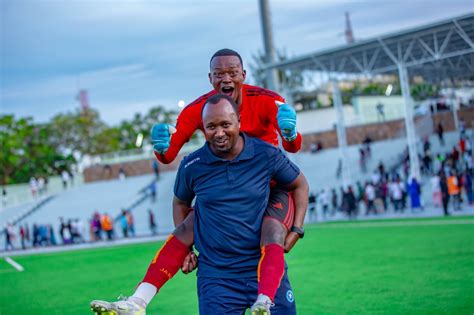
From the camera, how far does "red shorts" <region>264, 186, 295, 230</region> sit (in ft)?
17.7

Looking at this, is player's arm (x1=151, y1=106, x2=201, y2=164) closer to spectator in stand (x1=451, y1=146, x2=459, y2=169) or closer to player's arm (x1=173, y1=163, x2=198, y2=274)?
player's arm (x1=173, y1=163, x2=198, y2=274)

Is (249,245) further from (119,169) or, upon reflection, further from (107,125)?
(107,125)

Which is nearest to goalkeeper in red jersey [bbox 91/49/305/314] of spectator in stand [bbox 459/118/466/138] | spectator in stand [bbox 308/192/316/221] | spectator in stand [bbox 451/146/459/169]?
spectator in stand [bbox 308/192/316/221]

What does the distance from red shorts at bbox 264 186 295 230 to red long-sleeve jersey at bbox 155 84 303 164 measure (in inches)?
18.2

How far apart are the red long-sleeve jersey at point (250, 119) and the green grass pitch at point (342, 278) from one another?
391 cm

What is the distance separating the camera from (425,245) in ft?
54.0

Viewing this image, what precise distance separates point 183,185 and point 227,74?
37.6 inches

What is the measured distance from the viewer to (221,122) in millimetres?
5047

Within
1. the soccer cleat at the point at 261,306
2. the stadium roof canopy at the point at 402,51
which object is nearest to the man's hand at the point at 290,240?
the soccer cleat at the point at 261,306

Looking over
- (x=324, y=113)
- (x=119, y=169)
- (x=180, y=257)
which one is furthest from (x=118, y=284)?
(x=324, y=113)

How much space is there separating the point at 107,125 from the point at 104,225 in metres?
47.9

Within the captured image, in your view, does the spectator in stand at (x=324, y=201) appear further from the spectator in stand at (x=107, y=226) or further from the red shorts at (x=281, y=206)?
the red shorts at (x=281, y=206)

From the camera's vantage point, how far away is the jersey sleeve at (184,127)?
6.02m

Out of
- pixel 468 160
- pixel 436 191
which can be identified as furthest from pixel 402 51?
pixel 436 191
